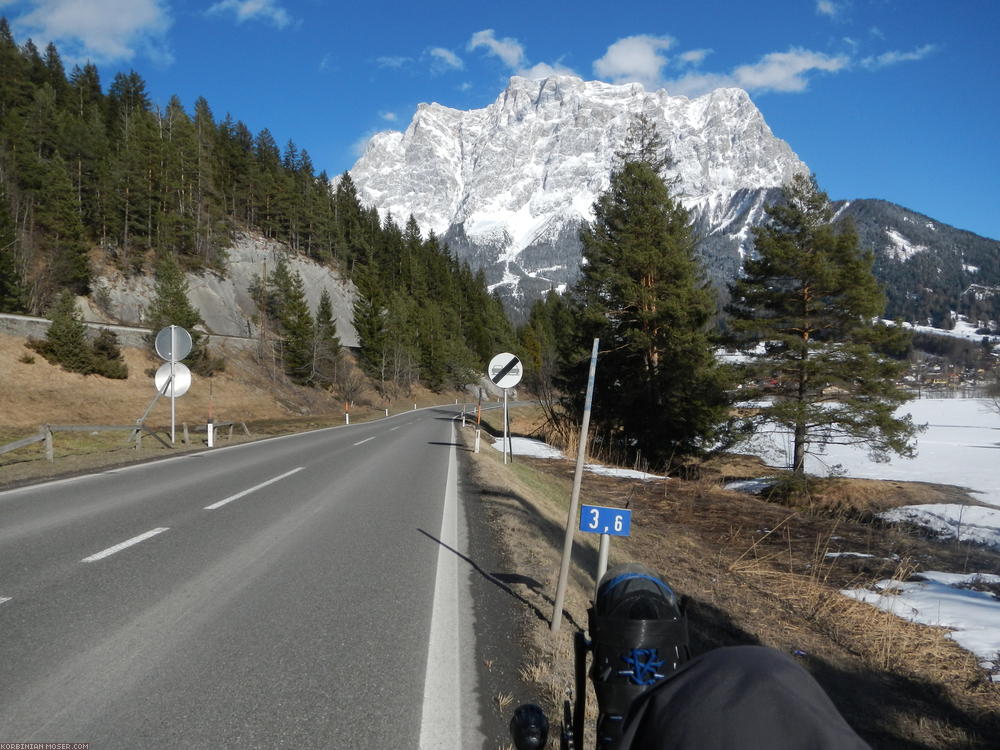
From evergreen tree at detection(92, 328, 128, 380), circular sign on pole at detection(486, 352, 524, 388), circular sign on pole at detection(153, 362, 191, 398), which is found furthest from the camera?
evergreen tree at detection(92, 328, 128, 380)

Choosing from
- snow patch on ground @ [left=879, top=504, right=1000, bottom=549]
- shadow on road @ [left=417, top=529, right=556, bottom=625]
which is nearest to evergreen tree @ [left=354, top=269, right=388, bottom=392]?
snow patch on ground @ [left=879, top=504, right=1000, bottom=549]

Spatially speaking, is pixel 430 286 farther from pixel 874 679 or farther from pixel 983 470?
pixel 874 679

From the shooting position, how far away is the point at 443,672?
3.57 metres

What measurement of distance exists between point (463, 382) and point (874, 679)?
266 feet

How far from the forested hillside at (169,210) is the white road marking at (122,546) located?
4398 cm

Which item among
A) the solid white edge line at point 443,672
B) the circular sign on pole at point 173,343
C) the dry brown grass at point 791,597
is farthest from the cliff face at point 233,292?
the solid white edge line at point 443,672

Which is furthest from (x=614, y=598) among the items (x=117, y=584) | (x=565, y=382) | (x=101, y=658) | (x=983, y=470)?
(x=983, y=470)

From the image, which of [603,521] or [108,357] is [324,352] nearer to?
[108,357]

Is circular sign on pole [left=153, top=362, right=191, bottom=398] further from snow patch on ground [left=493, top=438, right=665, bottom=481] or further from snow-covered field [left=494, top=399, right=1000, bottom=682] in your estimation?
snow-covered field [left=494, top=399, right=1000, bottom=682]

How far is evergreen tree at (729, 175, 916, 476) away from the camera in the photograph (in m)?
18.0

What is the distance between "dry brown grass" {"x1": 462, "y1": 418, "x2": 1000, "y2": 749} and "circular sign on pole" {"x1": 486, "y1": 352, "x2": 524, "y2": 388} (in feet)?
6.53

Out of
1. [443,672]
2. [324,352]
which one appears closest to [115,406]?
[324,352]

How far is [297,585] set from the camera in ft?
16.6

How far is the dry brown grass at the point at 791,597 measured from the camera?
396cm
